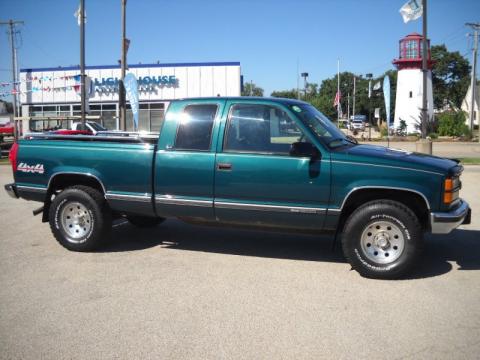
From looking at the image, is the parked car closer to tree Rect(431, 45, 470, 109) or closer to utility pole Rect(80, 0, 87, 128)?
tree Rect(431, 45, 470, 109)

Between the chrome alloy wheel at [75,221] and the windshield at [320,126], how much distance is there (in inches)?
120

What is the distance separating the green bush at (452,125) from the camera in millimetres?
38531

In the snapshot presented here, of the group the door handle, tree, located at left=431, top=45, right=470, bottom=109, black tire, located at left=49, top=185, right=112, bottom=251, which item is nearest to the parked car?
tree, located at left=431, top=45, right=470, bottom=109

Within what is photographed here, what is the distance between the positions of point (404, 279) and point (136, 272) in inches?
117

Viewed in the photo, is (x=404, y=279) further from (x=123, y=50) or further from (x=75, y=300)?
(x=123, y=50)

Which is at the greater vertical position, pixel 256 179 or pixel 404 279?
pixel 256 179

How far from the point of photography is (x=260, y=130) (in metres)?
5.39

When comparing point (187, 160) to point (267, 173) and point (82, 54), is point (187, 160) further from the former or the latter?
point (82, 54)

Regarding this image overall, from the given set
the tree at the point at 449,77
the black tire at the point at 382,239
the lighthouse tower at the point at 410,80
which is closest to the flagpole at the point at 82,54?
the black tire at the point at 382,239

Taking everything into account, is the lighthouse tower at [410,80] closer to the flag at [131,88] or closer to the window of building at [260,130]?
the flag at [131,88]

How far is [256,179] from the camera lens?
5254mm

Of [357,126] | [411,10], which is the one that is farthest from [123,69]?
[357,126]

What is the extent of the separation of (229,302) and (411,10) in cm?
1608

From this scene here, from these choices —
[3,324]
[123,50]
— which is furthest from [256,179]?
[123,50]
